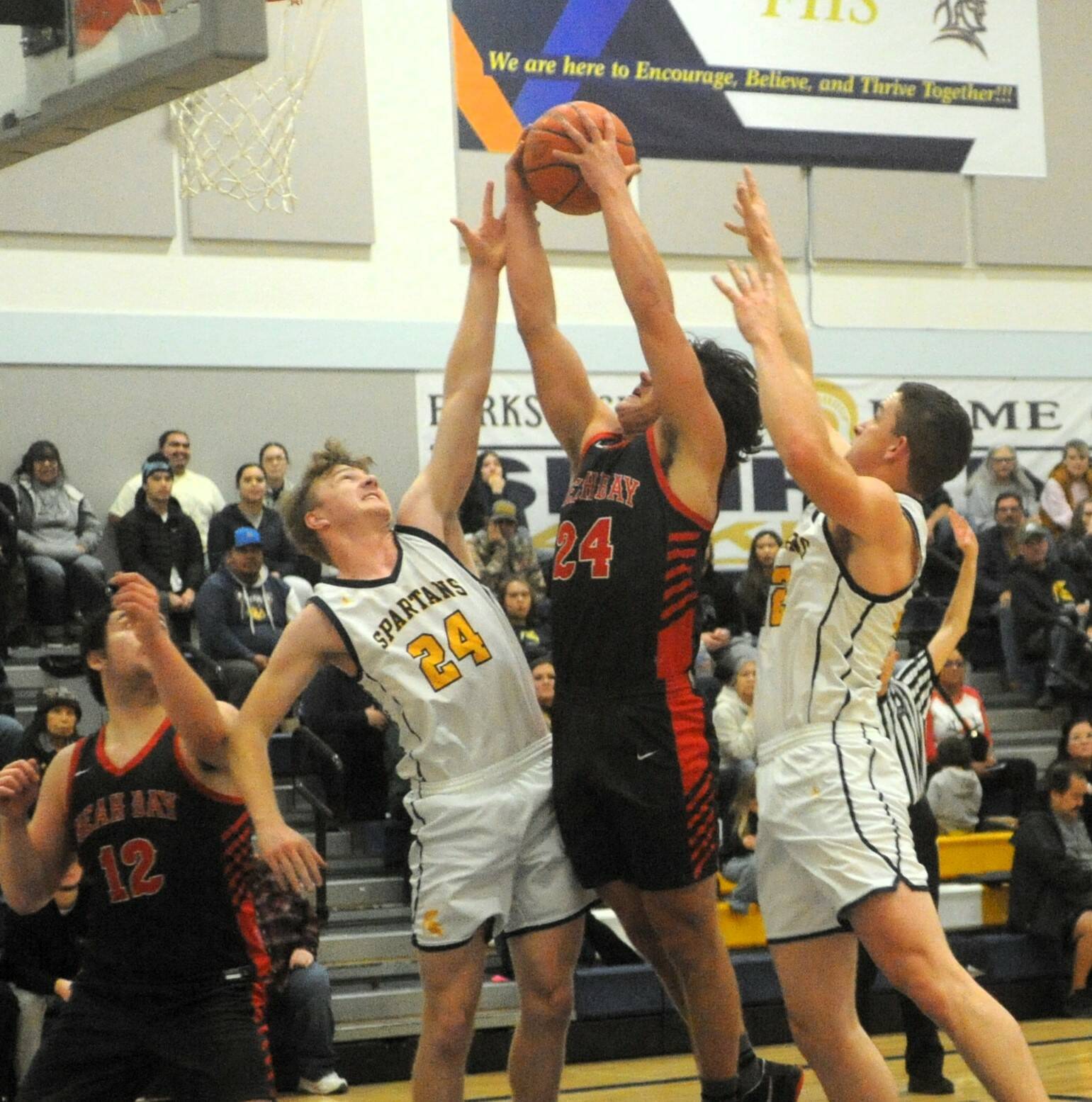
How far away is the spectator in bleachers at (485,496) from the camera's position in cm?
1390

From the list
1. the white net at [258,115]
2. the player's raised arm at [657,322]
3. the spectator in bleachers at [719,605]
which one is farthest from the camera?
the spectator in bleachers at [719,605]

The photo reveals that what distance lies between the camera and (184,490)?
45.8 ft

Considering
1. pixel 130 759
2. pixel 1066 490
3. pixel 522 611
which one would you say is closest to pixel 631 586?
pixel 130 759

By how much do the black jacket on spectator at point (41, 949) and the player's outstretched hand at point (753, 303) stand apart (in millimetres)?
4870

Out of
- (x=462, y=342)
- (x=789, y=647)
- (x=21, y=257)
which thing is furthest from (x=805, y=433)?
(x=21, y=257)

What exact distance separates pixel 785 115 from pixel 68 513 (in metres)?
7.44

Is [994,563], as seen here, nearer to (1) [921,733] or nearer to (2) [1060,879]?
(2) [1060,879]

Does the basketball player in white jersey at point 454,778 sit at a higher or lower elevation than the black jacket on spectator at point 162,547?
lower

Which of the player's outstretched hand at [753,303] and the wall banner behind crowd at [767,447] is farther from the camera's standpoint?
the wall banner behind crowd at [767,447]

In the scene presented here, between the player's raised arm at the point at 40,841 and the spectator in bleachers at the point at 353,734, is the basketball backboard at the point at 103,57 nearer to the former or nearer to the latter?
the player's raised arm at the point at 40,841

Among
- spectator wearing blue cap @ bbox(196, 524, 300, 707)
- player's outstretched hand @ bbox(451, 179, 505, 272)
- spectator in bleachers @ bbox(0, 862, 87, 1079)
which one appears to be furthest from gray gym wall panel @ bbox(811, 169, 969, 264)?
player's outstretched hand @ bbox(451, 179, 505, 272)

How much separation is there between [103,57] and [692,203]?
11917 mm

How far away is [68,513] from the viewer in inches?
525

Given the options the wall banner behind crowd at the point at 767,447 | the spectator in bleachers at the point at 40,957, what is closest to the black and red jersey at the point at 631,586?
the spectator in bleachers at the point at 40,957
